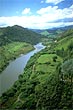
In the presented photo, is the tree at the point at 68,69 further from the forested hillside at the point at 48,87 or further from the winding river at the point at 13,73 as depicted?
the winding river at the point at 13,73

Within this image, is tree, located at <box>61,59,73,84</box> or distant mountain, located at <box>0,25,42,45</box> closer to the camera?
tree, located at <box>61,59,73,84</box>

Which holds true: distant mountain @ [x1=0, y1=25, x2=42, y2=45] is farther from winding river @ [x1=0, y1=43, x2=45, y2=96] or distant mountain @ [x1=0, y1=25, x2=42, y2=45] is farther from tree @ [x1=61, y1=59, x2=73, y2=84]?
tree @ [x1=61, y1=59, x2=73, y2=84]

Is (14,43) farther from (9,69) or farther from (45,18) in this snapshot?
(9,69)

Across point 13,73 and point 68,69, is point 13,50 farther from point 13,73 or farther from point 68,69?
point 68,69

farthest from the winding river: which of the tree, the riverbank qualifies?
the tree

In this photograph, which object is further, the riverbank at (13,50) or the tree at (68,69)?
the riverbank at (13,50)

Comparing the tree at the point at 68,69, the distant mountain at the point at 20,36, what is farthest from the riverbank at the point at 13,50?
the tree at the point at 68,69

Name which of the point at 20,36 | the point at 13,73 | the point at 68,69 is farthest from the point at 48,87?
the point at 13,73

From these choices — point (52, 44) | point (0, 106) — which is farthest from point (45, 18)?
point (0, 106)
